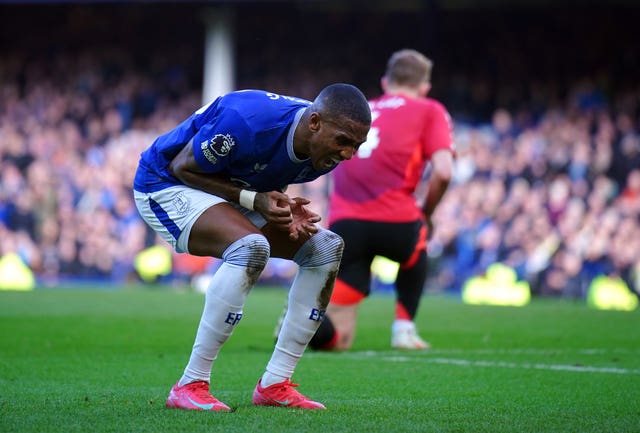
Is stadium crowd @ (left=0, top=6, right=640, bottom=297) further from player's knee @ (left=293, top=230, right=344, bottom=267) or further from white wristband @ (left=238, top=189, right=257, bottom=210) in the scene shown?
white wristband @ (left=238, top=189, right=257, bottom=210)

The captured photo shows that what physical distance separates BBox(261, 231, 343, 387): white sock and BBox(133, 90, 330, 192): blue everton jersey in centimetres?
36

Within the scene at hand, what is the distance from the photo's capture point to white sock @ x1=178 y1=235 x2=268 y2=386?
5.04 meters

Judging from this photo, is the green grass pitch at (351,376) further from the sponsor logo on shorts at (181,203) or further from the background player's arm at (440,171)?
the background player's arm at (440,171)

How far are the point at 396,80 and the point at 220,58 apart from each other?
19160 mm

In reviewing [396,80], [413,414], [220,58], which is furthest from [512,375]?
[220,58]

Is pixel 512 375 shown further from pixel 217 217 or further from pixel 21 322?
pixel 21 322

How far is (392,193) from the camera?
8.91 meters

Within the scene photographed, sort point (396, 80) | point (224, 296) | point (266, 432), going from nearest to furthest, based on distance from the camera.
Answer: point (266, 432)
point (224, 296)
point (396, 80)

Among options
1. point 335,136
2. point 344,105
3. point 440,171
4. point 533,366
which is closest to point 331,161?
point 335,136

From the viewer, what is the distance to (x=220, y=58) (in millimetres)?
27844

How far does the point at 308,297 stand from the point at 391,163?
3.59 meters

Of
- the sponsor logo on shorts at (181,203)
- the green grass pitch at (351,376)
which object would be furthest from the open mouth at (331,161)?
the green grass pitch at (351,376)

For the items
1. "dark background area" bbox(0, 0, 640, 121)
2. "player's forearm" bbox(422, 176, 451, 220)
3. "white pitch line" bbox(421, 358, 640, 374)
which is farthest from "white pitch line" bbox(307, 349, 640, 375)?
"dark background area" bbox(0, 0, 640, 121)

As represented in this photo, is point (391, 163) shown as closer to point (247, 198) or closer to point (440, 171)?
point (440, 171)
